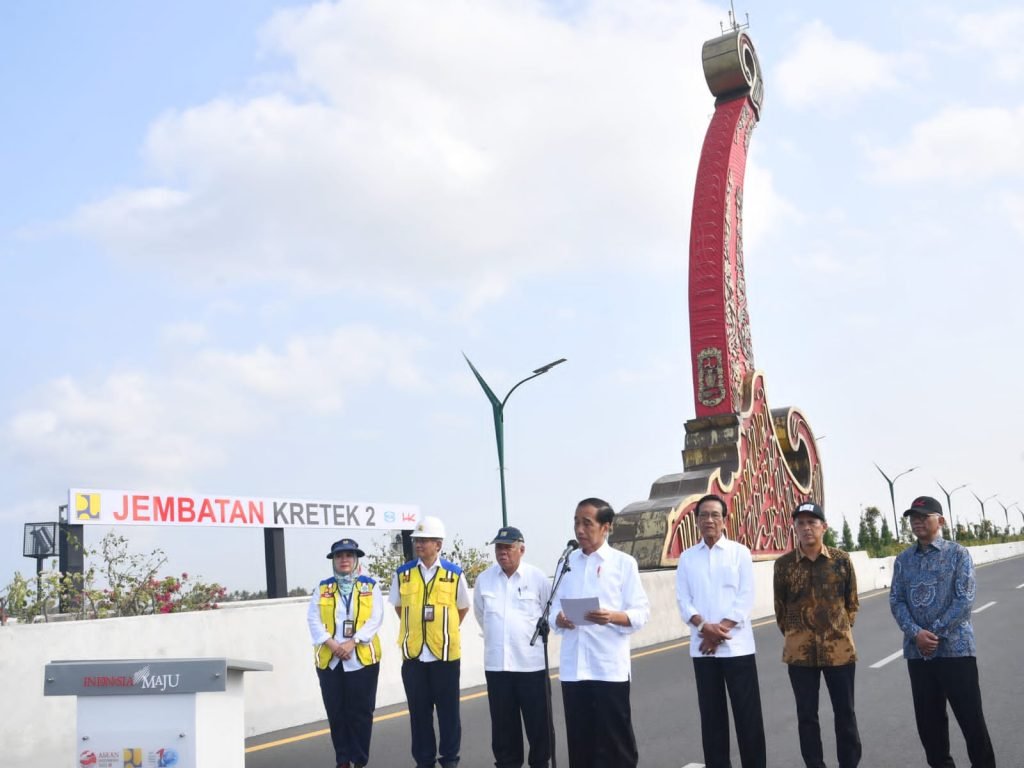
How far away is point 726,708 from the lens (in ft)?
20.9

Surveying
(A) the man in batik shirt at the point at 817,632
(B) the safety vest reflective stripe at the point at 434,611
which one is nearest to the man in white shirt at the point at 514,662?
(B) the safety vest reflective stripe at the point at 434,611

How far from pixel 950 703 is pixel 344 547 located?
423 cm

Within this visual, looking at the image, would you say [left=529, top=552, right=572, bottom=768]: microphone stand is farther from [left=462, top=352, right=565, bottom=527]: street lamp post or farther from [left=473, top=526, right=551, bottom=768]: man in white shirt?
[left=462, top=352, right=565, bottom=527]: street lamp post

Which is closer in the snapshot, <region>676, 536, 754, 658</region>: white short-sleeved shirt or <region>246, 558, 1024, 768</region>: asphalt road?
<region>676, 536, 754, 658</region>: white short-sleeved shirt

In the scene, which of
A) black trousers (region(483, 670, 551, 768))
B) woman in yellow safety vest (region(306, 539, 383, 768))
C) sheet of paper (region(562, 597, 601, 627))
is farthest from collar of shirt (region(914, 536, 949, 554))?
woman in yellow safety vest (region(306, 539, 383, 768))

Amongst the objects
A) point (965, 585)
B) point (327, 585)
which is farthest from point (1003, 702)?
point (327, 585)

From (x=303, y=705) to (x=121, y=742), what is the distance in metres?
5.31

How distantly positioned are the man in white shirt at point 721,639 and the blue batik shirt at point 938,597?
0.95 m

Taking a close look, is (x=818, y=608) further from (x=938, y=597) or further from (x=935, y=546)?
(x=935, y=546)

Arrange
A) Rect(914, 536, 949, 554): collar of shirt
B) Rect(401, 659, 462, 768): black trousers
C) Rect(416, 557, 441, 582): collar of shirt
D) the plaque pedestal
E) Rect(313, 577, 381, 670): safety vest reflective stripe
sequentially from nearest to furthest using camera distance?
the plaque pedestal, Rect(914, 536, 949, 554): collar of shirt, Rect(401, 659, 462, 768): black trousers, Rect(416, 557, 441, 582): collar of shirt, Rect(313, 577, 381, 670): safety vest reflective stripe

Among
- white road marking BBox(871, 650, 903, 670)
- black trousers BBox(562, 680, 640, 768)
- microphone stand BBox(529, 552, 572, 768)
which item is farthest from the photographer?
white road marking BBox(871, 650, 903, 670)

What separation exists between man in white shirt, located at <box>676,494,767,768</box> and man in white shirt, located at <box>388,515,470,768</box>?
5.45 feet

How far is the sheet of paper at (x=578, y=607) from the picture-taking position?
18.9 feet

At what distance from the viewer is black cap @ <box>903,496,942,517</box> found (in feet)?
20.9
